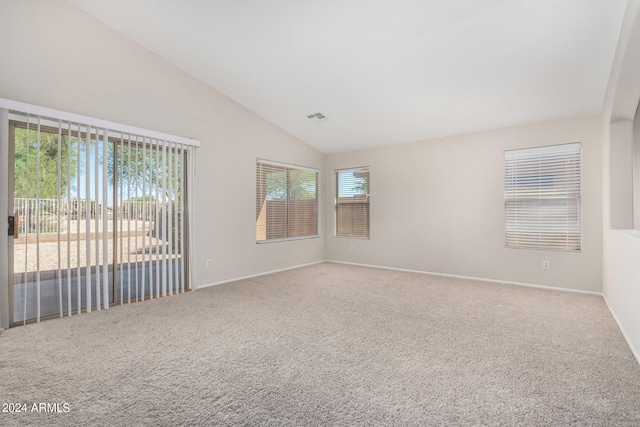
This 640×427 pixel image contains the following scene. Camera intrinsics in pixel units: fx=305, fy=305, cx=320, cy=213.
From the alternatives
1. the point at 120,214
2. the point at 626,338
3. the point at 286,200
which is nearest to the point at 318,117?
the point at 286,200

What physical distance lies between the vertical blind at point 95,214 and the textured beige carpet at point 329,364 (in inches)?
15.4

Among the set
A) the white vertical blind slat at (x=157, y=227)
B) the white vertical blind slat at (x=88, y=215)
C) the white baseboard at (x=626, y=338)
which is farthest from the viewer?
the white vertical blind slat at (x=157, y=227)

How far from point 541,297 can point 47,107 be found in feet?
19.5

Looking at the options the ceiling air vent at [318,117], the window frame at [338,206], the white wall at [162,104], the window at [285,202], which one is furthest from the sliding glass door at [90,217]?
the window frame at [338,206]

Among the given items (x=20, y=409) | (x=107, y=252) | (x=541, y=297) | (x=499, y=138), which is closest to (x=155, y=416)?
(x=20, y=409)

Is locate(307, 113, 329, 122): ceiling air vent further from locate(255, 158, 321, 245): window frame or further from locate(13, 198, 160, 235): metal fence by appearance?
locate(13, 198, 160, 235): metal fence

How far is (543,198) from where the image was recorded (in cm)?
432

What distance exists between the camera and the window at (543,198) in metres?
4.13

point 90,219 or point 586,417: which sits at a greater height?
point 90,219

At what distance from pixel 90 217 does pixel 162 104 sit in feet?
5.49

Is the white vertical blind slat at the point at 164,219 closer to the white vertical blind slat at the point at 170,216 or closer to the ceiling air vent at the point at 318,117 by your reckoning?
the white vertical blind slat at the point at 170,216

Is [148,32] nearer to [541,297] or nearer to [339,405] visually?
[339,405]

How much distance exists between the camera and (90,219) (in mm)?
3314

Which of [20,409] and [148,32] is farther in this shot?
[148,32]
